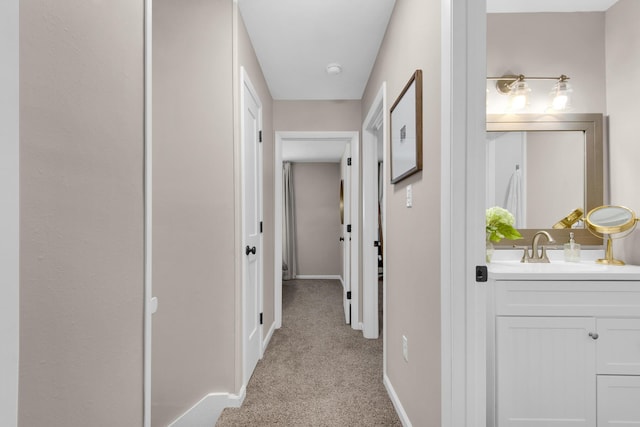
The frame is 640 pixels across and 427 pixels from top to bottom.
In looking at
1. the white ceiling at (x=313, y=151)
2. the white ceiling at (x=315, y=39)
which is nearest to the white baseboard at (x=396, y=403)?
the white ceiling at (x=315, y=39)

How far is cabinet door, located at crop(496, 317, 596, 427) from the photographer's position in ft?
4.75

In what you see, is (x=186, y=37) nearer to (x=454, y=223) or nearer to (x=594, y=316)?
(x=454, y=223)

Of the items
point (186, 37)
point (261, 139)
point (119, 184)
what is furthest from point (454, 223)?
point (261, 139)

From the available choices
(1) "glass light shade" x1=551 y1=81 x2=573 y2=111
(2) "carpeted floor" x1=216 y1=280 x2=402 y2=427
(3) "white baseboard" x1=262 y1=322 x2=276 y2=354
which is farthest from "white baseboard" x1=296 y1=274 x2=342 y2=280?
(1) "glass light shade" x1=551 y1=81 x2=573 y2=111

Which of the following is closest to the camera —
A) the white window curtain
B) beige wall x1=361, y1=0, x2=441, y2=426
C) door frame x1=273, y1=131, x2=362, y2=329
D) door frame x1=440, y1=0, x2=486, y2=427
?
door frame x1=440, y1=0, x2=486, y2=427

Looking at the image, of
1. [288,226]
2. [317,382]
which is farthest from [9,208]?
[288,226]

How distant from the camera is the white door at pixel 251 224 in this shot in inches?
88.1

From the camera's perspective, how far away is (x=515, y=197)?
2.12m

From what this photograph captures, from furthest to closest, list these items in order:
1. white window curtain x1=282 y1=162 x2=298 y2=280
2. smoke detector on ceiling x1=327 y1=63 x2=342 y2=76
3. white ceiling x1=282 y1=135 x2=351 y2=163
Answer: white window curtain x1=282 y1=162 x2=298 y2=280 < white ceiling x1=282 y1=135 x2=351 y2=163 < smoke detector on ceiling x1=327 y1=63 x2=342 y2=76

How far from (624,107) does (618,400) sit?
5.16 ft

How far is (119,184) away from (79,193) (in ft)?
0.49

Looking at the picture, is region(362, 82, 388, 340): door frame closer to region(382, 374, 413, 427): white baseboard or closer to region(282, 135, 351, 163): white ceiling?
region(382, 374, 413, 427): white baseboard

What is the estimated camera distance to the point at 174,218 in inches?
68.5

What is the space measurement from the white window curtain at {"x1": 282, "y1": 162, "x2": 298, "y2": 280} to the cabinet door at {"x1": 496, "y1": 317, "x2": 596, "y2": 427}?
5.20 m
